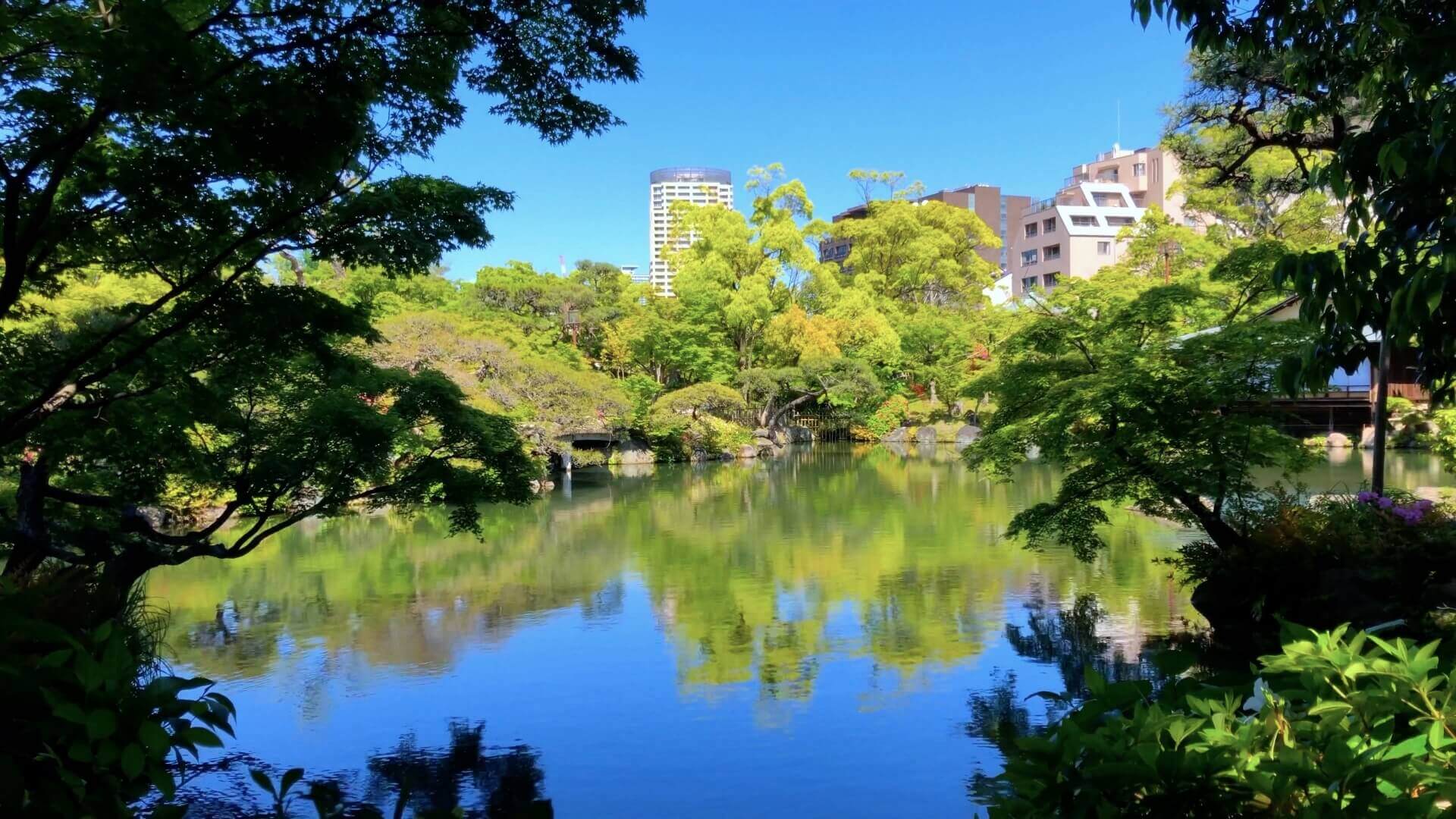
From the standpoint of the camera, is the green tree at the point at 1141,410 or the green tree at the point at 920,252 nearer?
the green tree at the point at 1141,410

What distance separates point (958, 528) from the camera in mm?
12375

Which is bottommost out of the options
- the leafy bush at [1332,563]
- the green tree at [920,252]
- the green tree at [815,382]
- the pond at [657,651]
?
the pond at [657,651]

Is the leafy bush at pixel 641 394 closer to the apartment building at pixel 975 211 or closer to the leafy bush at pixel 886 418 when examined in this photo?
the leafy bush at pixel 886 418

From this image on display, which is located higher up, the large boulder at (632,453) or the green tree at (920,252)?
the green tree at (920,252)

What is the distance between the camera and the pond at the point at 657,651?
5.06 meters

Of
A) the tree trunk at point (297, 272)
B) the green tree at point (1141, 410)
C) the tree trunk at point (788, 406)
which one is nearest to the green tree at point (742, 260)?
the tree trunk at point (788, 406)

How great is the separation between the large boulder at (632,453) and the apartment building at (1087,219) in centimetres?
1904

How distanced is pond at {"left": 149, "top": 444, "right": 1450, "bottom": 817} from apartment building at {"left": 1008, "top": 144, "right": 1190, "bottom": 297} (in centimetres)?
2632

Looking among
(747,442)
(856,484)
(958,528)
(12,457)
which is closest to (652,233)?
(747,442)

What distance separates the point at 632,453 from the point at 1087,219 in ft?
79.4

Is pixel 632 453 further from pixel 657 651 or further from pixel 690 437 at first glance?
pixel 657 651

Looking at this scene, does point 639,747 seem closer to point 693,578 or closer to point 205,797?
point 205,797

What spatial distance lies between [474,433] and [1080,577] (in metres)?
5.99

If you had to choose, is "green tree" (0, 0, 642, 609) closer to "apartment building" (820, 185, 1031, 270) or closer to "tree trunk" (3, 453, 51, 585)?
"tree trunk" (3, 453, 51, 585)
